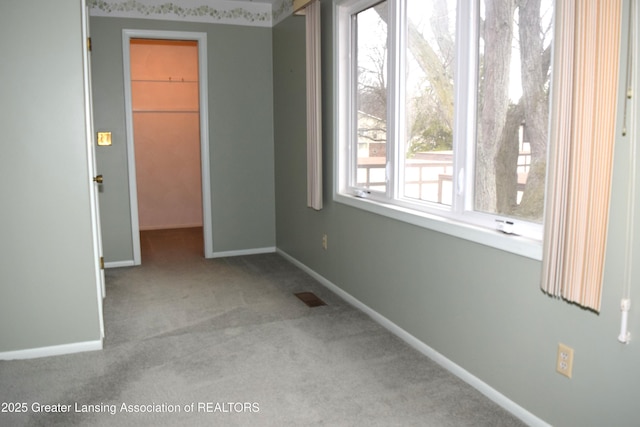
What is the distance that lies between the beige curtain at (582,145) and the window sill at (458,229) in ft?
0.66

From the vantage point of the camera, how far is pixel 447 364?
9.19ft

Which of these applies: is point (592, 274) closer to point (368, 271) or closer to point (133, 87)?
point (368, 271)

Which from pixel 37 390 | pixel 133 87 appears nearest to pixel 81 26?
pixel 37 390

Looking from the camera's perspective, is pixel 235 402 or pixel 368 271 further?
pixel 368 271

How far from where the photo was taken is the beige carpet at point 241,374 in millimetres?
2357

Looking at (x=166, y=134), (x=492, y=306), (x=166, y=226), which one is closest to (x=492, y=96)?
(x=492, y=306)

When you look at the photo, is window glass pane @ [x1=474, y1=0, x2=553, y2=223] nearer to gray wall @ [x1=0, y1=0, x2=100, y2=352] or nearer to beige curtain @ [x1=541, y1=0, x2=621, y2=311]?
beige curtain @ [x1=541, y1=0, x2=621, y2=311]

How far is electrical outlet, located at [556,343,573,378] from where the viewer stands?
2.05 meters

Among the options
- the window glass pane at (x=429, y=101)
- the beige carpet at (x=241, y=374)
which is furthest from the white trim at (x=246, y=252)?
the window glass pane at (x=429, y=101)

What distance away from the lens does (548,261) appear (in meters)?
2.00

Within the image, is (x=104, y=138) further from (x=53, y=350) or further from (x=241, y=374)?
(x=241, y=374)

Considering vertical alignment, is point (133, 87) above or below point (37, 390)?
above

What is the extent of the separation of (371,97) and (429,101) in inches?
27.1

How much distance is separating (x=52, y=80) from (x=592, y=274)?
8.99 ft
